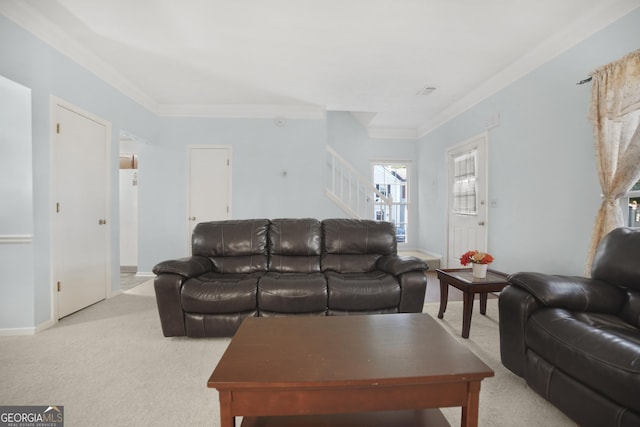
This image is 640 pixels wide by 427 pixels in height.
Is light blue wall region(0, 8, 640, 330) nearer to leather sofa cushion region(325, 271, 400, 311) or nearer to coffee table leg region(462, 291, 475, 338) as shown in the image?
coffee table leg region(462, 291, 475, 338)

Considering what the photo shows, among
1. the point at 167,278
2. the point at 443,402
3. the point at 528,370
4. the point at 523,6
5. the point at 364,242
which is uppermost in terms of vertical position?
the point at 523,6

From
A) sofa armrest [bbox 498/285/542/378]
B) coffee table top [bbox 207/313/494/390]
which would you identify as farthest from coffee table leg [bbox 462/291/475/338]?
Answer: coffee table top [bbox 207/313/494/390]

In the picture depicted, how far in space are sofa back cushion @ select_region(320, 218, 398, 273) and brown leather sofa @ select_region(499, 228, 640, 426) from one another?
1.29 m

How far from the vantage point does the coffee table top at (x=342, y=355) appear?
1051 millimetres

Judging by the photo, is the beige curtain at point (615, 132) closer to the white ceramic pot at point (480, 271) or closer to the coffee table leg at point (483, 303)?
the white ceramic pot at point (480, 271)

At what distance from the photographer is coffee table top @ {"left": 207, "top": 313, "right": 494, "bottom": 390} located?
1051mm

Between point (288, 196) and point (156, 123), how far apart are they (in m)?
2.39

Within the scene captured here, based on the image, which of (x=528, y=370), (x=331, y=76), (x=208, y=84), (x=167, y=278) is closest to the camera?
(x=528, y=370)

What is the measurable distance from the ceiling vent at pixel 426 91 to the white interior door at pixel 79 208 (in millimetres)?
4082

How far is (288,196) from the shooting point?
475 centimetres

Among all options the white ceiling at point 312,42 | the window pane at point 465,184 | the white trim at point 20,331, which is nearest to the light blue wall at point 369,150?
the window pane at point 465,184

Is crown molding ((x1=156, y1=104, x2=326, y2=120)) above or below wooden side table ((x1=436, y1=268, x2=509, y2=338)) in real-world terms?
above

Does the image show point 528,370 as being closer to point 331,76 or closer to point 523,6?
point 523,6

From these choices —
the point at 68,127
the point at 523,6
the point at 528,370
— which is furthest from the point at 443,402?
the point at 68,127
